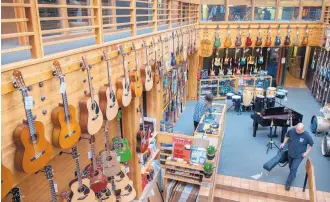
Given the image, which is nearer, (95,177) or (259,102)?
(95,177)

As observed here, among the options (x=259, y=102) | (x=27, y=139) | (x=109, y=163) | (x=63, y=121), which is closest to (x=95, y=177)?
(x=109, y=163)

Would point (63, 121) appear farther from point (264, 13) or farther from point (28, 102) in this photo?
point (264, 13)

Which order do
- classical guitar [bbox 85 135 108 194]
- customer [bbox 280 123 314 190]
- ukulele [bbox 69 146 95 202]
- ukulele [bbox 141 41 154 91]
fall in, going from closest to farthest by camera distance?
ukulele [bbox 69 146 95 202] → classical guitar [bbox 85 135 108 194] → ukulele [bbox 141 41 154 91] → customer [bbox 280 123 314 190]

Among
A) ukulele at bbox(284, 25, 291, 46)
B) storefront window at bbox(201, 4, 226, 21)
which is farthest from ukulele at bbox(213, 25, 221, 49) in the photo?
ukulele at bbox(284, 25, 291, 46)

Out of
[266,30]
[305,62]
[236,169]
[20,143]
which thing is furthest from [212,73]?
[20,143]

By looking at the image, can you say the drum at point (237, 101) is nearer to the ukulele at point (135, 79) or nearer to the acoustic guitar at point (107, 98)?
the ukulele at point (135, 79)

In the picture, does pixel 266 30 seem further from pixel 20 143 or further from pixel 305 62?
pixel 20 143

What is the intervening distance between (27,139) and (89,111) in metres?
0.91

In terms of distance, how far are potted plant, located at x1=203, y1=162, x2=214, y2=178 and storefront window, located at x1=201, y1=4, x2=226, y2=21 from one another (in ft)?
28.2

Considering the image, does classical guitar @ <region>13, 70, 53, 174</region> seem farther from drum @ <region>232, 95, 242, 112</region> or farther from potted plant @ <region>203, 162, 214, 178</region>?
drum @ <region>232, 95, 242, 112</region>

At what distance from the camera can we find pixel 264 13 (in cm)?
1260

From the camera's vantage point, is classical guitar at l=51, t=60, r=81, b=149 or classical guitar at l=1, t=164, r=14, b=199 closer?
classical guitar at l=1, t=164, r=14, b=199

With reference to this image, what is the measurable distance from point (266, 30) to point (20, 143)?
39.4 feet

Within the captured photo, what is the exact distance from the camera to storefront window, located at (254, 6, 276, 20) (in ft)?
41.1
